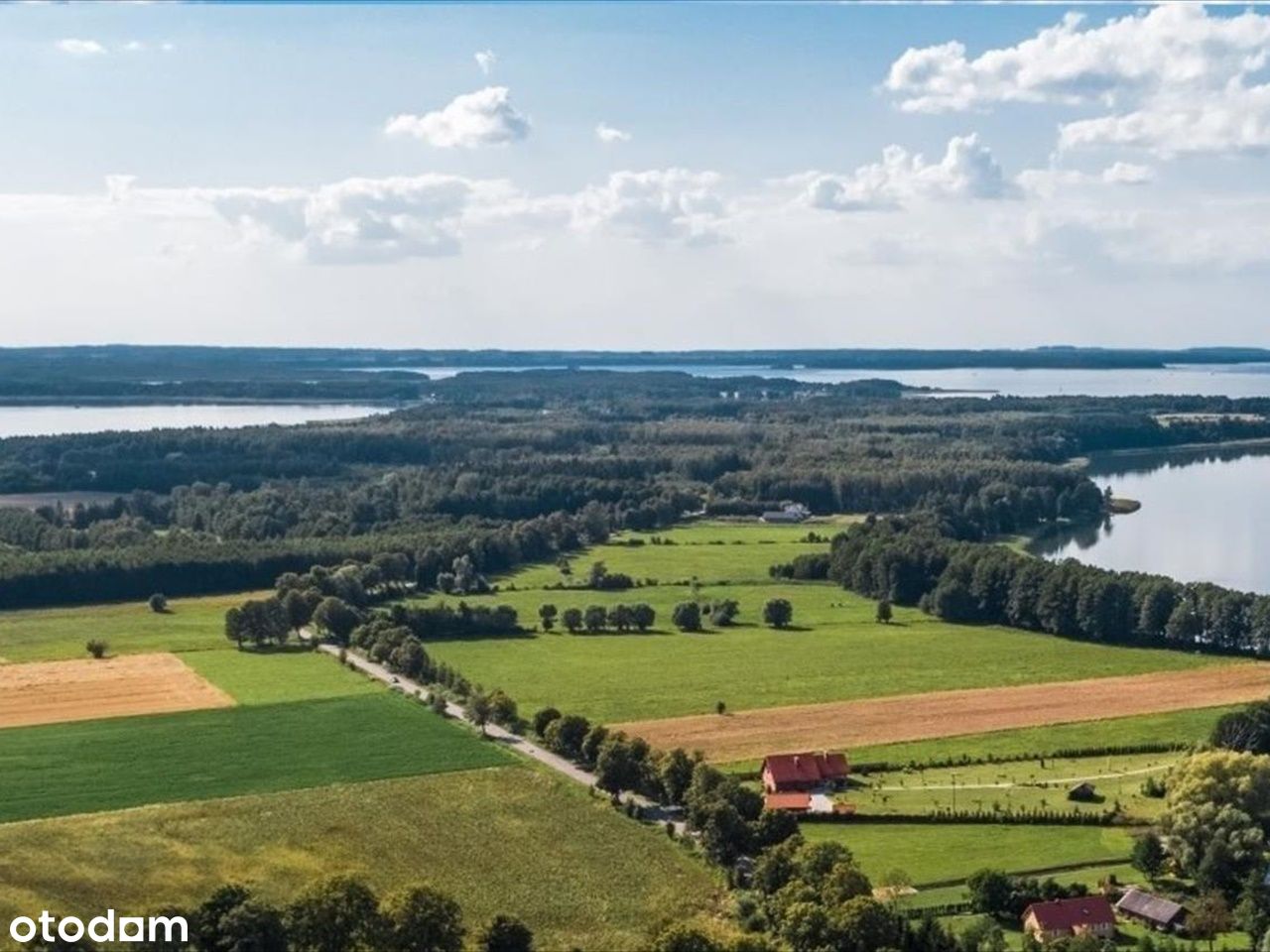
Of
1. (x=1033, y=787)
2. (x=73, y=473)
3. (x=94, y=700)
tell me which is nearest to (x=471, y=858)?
(x=1033, y=787)

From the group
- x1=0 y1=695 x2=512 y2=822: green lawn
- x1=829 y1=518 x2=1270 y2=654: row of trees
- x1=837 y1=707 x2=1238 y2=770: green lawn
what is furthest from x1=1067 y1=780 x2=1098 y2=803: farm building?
x1=829 y1=518 x2=1270 y2=654: row of trees

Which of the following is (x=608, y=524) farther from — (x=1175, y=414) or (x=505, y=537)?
Answer: (x=1175, y=414)

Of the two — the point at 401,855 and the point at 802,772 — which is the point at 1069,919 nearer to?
the point at 802,772

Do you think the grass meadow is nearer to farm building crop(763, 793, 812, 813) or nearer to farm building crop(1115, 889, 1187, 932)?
farm building crop(763, 793, 812, 813)

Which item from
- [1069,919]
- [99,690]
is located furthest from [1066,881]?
[99,690]

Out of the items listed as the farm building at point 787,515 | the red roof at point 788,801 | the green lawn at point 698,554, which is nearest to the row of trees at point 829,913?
the red roof at point 788,801
